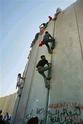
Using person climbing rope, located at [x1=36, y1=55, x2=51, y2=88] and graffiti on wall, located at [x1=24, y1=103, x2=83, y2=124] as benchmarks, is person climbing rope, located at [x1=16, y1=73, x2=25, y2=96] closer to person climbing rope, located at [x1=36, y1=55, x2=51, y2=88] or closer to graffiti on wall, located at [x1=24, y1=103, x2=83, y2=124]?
person climbing rope, located at [x1=36, y1=55, x2=51, y2=88]

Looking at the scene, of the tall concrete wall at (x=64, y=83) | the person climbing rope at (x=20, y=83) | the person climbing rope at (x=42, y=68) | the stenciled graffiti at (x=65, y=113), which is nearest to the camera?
the stenciled graffiti at (x=65, y=113)

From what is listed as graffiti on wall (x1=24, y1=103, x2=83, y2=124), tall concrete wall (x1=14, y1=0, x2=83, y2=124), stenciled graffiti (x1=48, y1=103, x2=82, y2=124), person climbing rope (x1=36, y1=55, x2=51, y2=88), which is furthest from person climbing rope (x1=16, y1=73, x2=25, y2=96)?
stenciled graffiti (x1=48, y1=103, x2=82, y2=124)

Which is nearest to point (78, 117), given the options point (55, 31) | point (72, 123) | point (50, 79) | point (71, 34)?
point (72, 123)

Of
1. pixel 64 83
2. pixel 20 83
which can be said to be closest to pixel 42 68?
pixel 64 83

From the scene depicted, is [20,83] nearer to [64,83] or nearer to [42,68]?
[42,68]

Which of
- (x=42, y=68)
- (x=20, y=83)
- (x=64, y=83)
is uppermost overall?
(x=20, y=83)

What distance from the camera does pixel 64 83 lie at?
9.35 metres

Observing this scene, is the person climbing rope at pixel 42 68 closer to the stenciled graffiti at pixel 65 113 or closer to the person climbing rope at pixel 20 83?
the stenciled graffiti at pixel 65 113

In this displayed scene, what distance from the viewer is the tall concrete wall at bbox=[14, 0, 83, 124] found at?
825 centimetres

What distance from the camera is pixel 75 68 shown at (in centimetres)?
931

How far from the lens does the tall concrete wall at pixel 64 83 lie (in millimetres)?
8250

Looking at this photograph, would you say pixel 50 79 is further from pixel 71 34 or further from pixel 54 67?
pixel 71 34

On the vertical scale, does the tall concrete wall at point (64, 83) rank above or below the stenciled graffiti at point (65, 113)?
above

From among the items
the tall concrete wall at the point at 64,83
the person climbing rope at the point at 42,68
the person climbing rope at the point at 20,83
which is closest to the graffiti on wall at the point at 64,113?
the tall concrete wall at the point at 64,83
